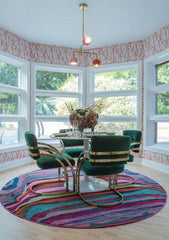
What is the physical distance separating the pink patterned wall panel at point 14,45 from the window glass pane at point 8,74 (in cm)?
30

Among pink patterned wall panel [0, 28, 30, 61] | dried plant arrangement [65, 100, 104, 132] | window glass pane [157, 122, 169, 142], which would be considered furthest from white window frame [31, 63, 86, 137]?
window glass pane [157, 122, 169, 142]

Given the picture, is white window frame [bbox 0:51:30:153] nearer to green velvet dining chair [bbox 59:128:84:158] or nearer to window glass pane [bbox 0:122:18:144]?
window glass pane [bbox 0:122:18:144]

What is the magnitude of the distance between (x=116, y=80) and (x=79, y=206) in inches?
133

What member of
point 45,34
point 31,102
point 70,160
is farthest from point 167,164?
point 45,34

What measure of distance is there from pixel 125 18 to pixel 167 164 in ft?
9.14

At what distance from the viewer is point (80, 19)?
357 centimetres

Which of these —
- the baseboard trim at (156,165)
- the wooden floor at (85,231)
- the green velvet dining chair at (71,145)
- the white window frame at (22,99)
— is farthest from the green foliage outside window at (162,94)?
the white window frame at (22,99)

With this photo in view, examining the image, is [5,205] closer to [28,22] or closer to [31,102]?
[31,102]

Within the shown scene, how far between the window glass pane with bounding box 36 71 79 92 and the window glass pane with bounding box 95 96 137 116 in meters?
0.89

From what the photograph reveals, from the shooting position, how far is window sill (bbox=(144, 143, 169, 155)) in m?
3.91

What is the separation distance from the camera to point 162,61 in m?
4.22

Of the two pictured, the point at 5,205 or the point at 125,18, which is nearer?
the point at 5,205

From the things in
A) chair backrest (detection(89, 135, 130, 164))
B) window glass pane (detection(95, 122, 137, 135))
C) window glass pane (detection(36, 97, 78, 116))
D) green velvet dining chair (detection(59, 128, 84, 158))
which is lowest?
green velvet dining chair (detection(59, 128, 84, 158))

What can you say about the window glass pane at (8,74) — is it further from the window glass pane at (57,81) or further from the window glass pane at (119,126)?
the window glass pane at (119,126)
